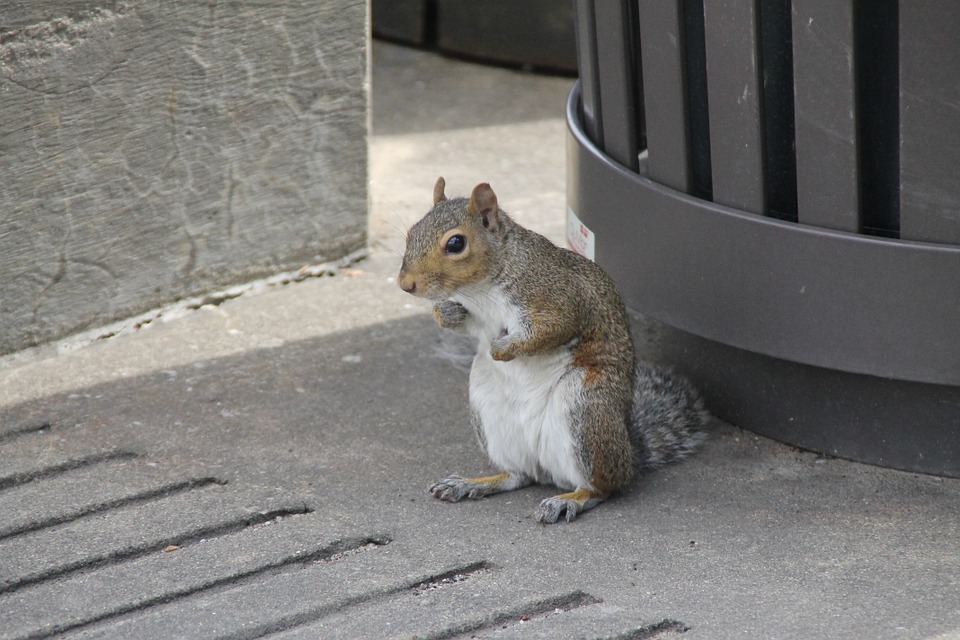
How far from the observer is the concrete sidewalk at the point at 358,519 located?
2576 mm

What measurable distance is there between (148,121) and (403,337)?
0.99m

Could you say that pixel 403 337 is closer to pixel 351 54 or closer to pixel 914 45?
pixel 351 54

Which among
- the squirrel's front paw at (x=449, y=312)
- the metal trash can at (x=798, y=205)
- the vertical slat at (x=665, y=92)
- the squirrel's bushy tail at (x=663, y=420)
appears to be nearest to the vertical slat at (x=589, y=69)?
the metal trash can at (x=798, y=205)

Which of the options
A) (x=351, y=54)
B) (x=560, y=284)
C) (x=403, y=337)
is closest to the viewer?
(x=560, y=284)

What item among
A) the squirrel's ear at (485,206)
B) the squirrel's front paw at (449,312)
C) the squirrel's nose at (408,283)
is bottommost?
the squirrel's front paw at (449,312)

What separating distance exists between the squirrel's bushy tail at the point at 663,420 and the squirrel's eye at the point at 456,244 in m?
0.62

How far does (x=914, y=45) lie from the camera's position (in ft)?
8.77

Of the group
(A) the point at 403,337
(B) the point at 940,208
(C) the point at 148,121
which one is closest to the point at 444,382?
→ (A) the point at 403,337

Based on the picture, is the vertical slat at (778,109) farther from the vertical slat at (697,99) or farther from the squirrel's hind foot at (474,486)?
the squirrel's hind foot at (474,486)

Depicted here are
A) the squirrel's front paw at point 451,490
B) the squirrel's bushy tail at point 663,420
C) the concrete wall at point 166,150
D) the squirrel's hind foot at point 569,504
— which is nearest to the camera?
the squirrel's hind foot at point 569,504

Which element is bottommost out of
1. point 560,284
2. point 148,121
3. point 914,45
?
point 560,284

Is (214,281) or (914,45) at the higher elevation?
(914,45)

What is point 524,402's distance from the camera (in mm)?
3027

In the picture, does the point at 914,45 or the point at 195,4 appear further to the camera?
the point at 195,4
